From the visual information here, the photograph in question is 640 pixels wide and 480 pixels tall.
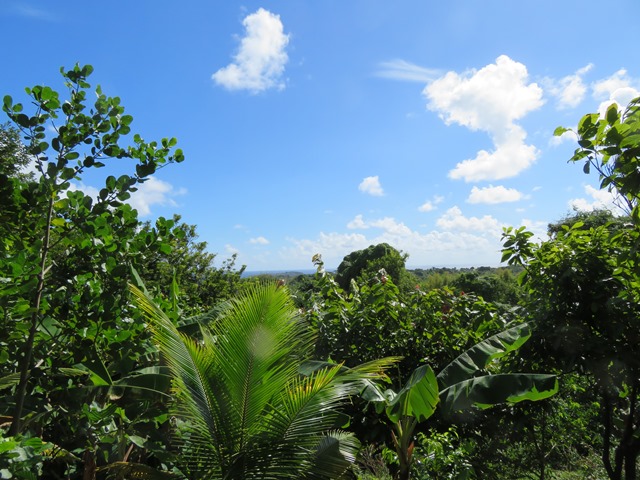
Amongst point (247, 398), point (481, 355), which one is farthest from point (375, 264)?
point (247, 398)

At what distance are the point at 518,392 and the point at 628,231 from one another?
177 cm

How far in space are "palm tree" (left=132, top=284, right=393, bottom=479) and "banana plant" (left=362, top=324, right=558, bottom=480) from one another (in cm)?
63

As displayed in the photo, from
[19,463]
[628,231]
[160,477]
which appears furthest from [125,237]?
[628,231]

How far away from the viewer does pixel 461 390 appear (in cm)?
391

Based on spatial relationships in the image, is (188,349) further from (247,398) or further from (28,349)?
(28,349)

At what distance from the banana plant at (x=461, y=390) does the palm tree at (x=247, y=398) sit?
63 centimetres

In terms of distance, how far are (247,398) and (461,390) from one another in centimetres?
200

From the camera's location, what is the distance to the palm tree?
10.6 feet

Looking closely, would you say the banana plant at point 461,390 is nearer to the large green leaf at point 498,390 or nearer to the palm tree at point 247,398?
the large green leaf at point 498,390

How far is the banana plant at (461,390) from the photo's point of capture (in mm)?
3664

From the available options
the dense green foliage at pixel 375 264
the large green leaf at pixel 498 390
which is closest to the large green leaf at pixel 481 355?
the large green leaf at pixel 498 390

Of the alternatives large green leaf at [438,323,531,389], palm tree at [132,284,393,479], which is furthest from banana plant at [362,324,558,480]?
palm tree at [132,284,393,479]

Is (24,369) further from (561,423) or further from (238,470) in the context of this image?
(561,423)

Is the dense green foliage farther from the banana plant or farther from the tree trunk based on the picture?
the tree trunk
